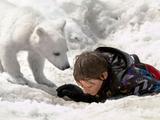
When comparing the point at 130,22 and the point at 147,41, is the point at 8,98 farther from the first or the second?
the point at 130,22

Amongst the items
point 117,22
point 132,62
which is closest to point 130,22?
point 117,22

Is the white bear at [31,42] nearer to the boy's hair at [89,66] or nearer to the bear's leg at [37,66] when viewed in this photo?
the bear's leg at [37,66]

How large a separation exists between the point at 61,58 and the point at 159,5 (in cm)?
313

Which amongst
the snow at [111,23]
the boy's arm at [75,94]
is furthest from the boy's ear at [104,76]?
the snow at [111,23]

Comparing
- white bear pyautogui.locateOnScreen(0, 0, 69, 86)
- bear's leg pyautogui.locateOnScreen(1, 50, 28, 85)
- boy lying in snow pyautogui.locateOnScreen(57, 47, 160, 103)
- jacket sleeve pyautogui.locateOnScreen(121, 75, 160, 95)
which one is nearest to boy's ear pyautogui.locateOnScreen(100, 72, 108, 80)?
boy lying in snow pyautogui.locateOnScreen(57, 47, 160, 103)

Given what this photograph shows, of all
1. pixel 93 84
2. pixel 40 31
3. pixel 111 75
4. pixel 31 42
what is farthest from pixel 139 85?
pixel 31 42

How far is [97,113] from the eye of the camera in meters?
2.64

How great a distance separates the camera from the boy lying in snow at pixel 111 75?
340 cm

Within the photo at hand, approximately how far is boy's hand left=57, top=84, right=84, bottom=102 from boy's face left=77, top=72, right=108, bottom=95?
69cm

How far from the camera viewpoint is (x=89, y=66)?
11.1 ft

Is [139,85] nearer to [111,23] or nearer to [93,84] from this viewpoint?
[93,84]

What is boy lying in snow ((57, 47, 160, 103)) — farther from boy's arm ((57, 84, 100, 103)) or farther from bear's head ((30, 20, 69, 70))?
bear's head ((30, 20, 69, 70))

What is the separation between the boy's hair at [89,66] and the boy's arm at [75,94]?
47 centimetres

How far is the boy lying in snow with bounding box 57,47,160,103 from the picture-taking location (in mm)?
3398
